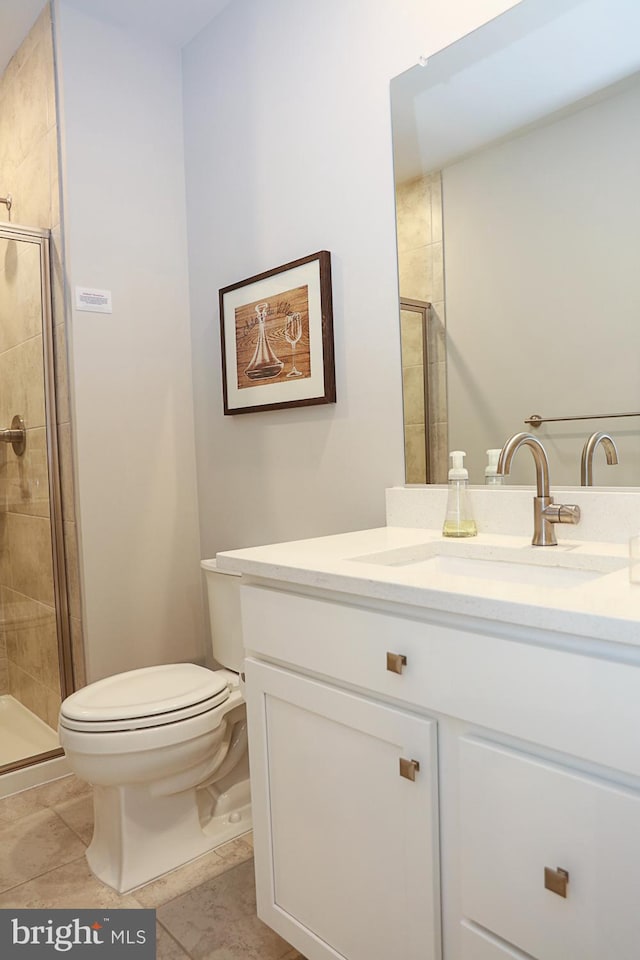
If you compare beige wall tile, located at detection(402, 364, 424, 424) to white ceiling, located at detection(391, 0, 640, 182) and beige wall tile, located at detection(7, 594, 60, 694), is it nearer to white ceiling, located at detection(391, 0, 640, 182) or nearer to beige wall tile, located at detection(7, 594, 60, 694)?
white ceiling, located at detection(391, 0, 640, 182)

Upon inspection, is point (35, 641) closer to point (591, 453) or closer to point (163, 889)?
point (163, 889)

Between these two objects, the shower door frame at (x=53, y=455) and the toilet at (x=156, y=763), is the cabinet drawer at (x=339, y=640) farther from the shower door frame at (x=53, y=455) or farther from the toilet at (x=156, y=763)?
the shower door frame at (x=53, y=455)

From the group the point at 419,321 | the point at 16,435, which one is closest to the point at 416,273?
the point at 419,321

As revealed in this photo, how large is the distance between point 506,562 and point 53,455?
1.60 metres

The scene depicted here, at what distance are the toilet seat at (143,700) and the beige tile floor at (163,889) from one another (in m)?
0.38

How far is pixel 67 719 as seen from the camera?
1.59 meters

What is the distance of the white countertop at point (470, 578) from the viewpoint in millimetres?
803

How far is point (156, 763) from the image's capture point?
1570 millimetres

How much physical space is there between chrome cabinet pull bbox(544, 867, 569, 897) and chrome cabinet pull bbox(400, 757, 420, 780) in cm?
22

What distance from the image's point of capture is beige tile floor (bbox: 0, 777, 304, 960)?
4.58 ft

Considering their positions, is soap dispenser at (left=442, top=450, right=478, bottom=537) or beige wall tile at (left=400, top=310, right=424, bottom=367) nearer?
soap dispenser at (left=442, top=450, right=478, bottom=537)

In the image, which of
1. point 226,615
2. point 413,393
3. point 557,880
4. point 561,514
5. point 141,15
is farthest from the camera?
point 141,15

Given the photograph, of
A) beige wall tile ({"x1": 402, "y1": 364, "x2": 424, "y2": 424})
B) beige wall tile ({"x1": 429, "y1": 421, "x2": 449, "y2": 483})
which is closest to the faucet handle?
beige wall tile ({"x1": 429, "y1": 421, "x2": 449, "y2": 483})

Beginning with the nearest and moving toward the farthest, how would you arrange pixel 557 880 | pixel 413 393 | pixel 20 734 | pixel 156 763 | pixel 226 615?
pixel 557 880 → pixel 156 763 → pixel 413 393 → pixel 226 615 → pixel 20 734
